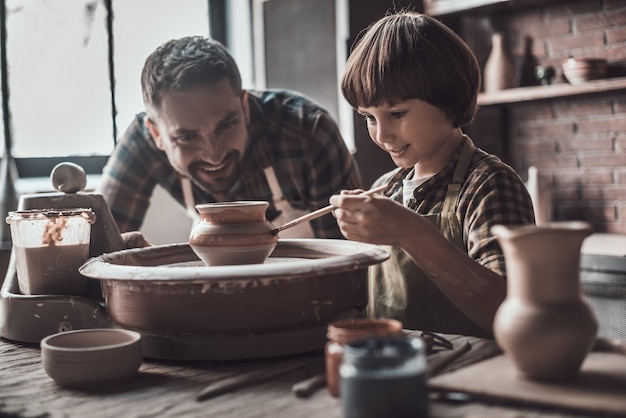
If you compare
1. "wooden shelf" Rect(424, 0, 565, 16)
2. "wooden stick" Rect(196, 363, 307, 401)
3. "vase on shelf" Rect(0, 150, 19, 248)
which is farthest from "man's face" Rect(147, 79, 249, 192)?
"wooden shelf" Rect(424, 0, 565, 16)

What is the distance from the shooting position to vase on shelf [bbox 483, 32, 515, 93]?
3914 mm

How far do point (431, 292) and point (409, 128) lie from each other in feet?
1.26

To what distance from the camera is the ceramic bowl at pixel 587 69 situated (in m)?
3.50

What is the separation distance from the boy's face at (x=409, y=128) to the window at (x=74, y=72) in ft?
7.10

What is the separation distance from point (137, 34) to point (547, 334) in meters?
3.19

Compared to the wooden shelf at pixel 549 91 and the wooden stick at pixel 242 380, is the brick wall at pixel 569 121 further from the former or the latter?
the wooden stick at pixel 242 380

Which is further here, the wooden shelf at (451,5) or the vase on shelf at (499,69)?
the vase on shelf at (499,69)

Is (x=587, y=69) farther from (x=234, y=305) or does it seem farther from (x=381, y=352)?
(x=381, y=352)

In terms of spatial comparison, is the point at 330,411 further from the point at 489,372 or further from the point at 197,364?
the point at 197,364

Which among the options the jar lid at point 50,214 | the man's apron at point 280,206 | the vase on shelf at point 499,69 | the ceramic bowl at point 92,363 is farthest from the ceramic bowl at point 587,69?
the ceramic bowl at point 92,363

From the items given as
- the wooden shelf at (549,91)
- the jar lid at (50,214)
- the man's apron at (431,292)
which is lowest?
the man's apron at (431,292)

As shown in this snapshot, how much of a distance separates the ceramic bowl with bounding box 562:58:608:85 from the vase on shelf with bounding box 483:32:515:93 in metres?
0.41

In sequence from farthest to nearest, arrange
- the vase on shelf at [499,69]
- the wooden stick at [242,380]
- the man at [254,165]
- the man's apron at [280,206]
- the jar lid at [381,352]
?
the vase on shelf at [499,69] → the man's apron at [280,206] → the man at [254,165] → the wooden stick at [242,380] → the jar lid at [381,352]

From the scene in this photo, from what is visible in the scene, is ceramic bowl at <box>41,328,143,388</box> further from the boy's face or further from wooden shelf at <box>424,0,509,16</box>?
wooden shelf at <box>424,0,509,16</box>
